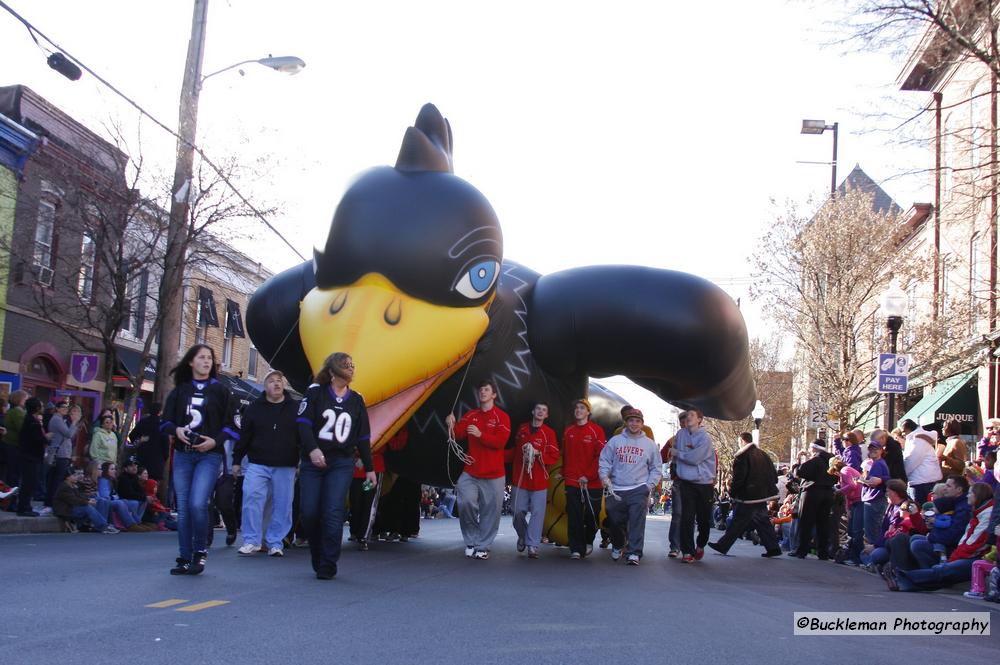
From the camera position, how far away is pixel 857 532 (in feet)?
43.8

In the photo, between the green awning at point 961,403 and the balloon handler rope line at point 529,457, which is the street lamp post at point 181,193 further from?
the green awning at point 961,403

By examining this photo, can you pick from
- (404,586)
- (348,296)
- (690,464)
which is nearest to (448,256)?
(348,296)

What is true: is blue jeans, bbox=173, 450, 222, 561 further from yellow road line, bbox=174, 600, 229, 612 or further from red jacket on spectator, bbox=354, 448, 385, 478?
red jacket on spectator, bbox=354, 448, 385, 478

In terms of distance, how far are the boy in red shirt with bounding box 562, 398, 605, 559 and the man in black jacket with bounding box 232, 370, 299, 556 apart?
3.10 meters

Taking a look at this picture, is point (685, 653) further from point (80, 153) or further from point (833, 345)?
point (833, 345)

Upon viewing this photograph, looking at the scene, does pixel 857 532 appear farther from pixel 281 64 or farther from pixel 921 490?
pixel 281 64

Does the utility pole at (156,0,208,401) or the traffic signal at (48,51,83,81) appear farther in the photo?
the utility pole at (156,0,208,401)

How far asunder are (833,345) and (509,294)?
1762 cm

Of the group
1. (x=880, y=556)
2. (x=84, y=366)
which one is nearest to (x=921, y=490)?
(x=880, y=556)

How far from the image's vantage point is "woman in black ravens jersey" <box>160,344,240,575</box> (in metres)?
7.41

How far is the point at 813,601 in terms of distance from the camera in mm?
8000

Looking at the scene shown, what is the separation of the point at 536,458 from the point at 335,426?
3563 millimetres

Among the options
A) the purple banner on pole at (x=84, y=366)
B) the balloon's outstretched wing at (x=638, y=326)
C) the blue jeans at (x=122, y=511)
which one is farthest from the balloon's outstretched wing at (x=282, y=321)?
the purple banner on pole at (x=84, y=366)

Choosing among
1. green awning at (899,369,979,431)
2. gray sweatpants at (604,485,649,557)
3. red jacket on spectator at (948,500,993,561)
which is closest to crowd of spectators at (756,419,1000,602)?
red jacket on spectator at (948,500,993,561)
